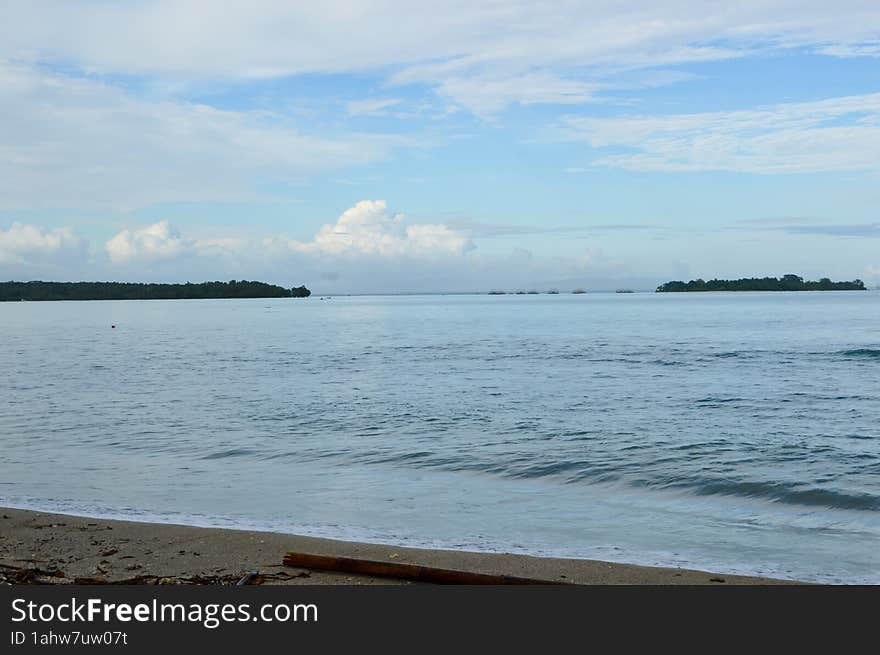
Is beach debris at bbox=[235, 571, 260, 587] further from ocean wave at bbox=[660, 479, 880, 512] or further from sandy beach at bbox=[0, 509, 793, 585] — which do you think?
ocean wave at bbox=[660, 479, 880, 512]

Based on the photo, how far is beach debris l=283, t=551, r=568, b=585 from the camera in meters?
7.47

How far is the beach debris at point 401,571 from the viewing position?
7.47 metres

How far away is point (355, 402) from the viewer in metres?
27.0

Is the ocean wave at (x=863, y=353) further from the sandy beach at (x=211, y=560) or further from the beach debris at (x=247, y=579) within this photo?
the beach debris at (x=247, y=579)

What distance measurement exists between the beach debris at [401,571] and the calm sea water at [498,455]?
2.66 m

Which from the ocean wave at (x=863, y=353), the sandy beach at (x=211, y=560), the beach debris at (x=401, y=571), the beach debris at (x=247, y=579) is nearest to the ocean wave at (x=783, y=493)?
the sandy beach at (x=211, y=560)

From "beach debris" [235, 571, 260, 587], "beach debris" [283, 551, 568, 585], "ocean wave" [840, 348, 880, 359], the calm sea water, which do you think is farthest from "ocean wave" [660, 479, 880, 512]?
"ocean wave" [840, 348, 880, 359]

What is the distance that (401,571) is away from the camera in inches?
308

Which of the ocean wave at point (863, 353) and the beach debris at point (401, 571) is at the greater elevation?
the ocean wave at point (863, 353)

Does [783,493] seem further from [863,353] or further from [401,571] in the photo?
[863,353]

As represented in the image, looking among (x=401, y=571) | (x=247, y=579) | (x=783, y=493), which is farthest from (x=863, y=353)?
(x=247, y=579)

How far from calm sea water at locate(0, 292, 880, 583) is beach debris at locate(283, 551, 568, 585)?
2.66 m

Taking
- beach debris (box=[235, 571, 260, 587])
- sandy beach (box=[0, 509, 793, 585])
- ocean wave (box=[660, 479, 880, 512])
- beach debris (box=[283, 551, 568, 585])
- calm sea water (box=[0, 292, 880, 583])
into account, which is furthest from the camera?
ocean wave (box=[660, 479, 880, 512])

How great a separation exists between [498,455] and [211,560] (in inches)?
359
